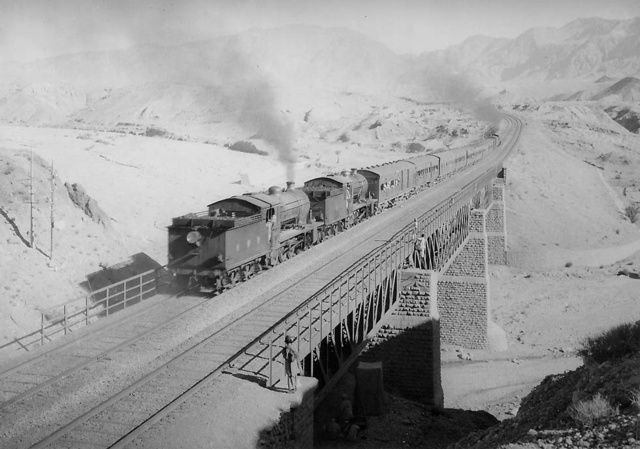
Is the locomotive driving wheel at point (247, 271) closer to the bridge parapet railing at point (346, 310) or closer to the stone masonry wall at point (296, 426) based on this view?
the bridge parapet railing at point (346, 310)

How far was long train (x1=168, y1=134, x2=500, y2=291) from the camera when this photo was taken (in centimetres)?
1819

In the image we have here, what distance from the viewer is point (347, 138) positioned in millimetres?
87938

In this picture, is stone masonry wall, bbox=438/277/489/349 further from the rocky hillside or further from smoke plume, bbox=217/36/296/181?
the rocky hillside

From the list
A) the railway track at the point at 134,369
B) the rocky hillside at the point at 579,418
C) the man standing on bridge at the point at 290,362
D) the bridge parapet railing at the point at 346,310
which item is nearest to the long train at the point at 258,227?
the railway track at the point at 134,369

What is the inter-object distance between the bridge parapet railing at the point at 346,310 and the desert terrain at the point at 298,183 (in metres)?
1.45

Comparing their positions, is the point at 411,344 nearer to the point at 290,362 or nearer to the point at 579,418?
the point at 290,362

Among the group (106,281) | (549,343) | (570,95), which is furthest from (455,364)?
(570,95)

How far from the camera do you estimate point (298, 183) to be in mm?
52125

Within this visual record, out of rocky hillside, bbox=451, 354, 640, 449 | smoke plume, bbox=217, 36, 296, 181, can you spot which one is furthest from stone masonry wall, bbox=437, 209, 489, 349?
rocky hillside, bbox=451, 354, 640, 449

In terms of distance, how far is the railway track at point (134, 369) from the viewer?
960cm

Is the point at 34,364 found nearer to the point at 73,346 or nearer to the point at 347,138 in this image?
the point at 73,346

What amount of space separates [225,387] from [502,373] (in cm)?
2077

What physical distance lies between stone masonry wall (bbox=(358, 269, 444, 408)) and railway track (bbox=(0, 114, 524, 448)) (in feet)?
10.2

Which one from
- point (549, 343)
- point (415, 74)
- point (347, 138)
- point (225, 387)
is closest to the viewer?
point (225, 387)
